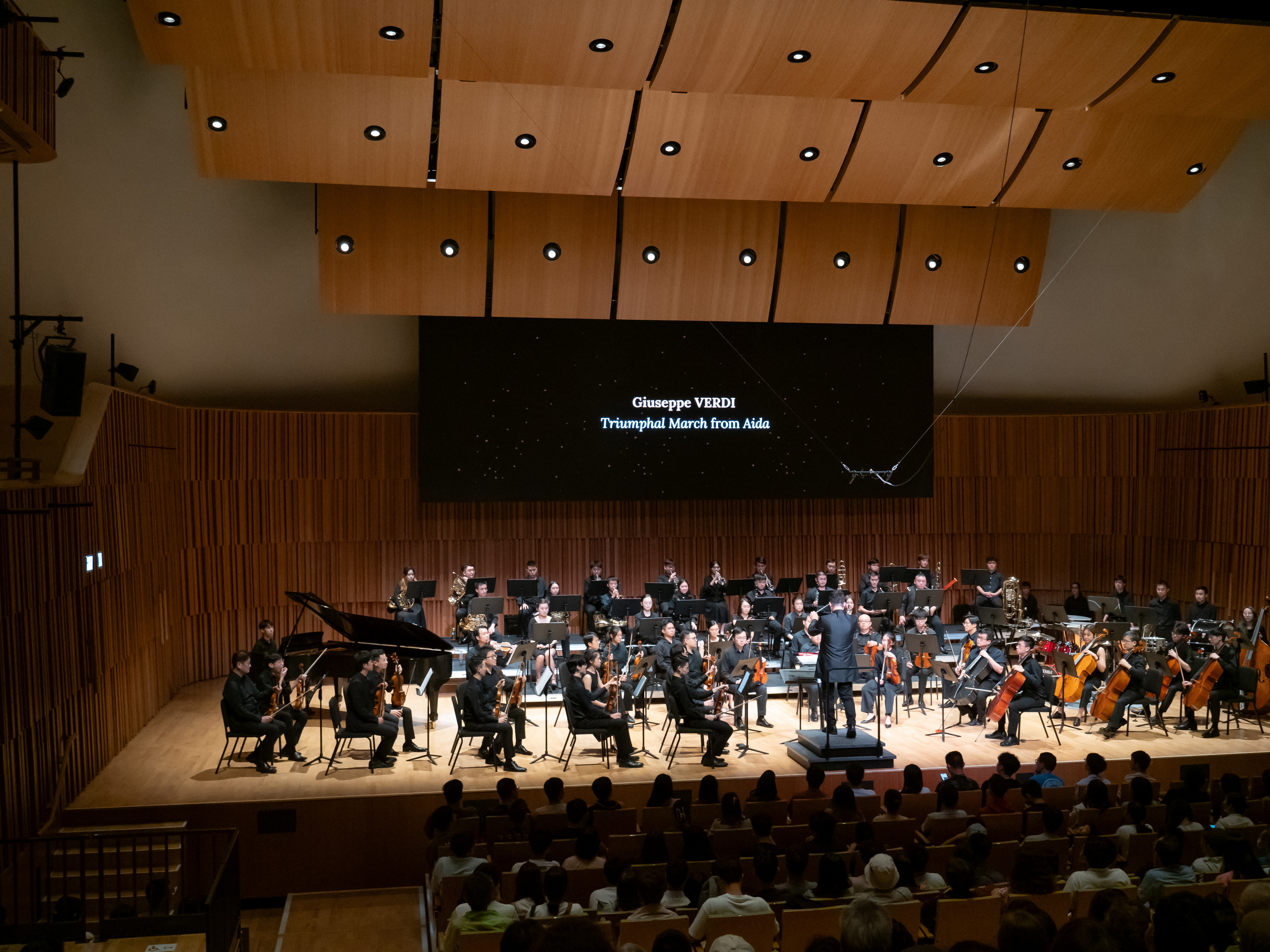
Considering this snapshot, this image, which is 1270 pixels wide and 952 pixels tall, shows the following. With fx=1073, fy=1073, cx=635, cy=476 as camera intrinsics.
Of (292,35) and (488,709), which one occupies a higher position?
(292,35)

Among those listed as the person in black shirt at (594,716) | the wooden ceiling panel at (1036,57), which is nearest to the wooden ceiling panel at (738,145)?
the wooden ceiling panel at (1036,57)

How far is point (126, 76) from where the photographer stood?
1151cm

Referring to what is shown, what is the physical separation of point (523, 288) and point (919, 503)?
6635 millimetres

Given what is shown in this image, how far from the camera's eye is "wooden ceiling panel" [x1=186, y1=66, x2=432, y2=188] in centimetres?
1001

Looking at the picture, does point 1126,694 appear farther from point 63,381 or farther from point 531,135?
point 63,381

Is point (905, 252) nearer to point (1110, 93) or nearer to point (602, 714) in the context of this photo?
point (1110, 93)

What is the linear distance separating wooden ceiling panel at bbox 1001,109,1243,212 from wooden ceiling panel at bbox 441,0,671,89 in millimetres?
4970

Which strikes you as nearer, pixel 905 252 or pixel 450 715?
pixel 450 715

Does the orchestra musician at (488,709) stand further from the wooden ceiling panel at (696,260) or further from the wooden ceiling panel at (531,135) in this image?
the wooden ceiling panel at (696,260)

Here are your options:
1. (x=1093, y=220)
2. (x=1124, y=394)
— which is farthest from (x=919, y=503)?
(x=1093, y=220)

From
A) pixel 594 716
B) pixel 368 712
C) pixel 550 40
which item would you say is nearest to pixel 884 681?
pixel 594 716

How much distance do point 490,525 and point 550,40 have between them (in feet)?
24.0

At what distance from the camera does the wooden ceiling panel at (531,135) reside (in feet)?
33.8

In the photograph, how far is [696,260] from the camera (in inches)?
519
